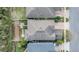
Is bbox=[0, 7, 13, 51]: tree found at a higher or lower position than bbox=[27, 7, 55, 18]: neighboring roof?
lower

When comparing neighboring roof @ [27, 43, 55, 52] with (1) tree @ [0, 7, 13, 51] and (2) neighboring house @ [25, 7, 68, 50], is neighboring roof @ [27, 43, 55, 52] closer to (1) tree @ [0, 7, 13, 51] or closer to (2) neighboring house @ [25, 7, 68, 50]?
(2) neighboring house @ [25, 7, 68, 50]

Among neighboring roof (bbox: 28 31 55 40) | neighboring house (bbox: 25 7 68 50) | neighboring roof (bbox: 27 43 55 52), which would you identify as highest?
neighboring house (bbox: 25 7 68 50)

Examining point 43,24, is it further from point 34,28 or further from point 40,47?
point 40,47

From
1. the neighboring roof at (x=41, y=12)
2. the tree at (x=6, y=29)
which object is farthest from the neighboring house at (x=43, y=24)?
the tree at (x=6, y=29)

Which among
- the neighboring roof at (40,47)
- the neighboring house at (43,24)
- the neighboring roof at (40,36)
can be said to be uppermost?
the neighboring house at (43,24)

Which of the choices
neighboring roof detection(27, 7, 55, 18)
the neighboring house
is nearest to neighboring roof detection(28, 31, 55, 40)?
the neighboring house

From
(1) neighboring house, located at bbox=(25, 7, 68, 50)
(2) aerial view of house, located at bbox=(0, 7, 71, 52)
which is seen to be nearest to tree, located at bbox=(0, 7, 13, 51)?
(2) aerial view of house, located at bbox=(0, 7, 71, 52)

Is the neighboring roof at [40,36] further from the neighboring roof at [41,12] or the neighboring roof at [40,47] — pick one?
the neighboring roof at [41,12]

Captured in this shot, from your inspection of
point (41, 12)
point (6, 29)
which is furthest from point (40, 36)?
point (6, 29)
